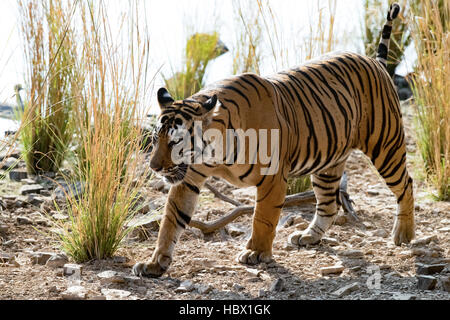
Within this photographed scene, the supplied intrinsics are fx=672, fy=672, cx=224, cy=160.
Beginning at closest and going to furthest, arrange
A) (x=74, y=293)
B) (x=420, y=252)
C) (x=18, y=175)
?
(x=74, y=293) < (x=420, y=252) < (x=18, y=175)

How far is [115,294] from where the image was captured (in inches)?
135

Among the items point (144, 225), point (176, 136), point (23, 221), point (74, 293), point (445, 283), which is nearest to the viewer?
point (74, 293)

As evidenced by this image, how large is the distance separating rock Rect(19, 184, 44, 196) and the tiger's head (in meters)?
2.44

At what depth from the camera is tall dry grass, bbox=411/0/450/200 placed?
544 cm

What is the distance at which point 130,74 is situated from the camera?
4020mm

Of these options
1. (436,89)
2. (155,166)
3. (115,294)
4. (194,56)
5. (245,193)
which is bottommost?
(115,294)

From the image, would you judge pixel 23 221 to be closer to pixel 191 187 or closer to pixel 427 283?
pixel 191 187

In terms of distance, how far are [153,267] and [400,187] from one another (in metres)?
1.83

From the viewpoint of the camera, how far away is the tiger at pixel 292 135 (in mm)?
3629

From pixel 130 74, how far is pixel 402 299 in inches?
78.8

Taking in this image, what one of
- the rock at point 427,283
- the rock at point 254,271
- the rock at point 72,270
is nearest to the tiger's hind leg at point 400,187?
the rock at point 427,283

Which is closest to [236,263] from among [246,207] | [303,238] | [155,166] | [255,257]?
[255,257]
